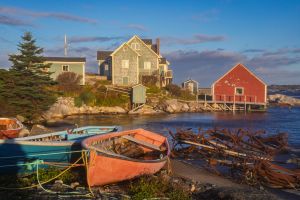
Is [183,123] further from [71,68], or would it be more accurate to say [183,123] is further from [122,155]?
[122,155]

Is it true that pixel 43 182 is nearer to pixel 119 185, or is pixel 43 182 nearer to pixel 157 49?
pixel 119 185

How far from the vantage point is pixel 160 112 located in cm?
5047

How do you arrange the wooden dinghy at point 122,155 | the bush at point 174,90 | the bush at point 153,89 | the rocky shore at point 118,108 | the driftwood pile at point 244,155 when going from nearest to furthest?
the wooden dinghy at point 122,155, the driftwood pile at point 244,155, the rocky shore at point 118,108, the bush at point 153,89, the bush at point 174,90

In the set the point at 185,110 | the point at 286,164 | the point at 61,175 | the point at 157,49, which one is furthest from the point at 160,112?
the point at 61,175

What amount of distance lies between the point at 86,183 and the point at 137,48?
4696cm

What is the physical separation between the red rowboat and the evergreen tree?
37.8 feet

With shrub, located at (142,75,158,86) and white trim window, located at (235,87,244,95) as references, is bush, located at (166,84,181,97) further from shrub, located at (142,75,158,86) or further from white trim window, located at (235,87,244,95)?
white trim window, located at (235,87,244,95)

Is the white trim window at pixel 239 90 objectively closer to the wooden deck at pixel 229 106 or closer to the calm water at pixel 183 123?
the wooden deck at pixel 229 106

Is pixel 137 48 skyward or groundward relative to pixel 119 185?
skyward

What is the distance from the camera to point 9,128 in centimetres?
1853

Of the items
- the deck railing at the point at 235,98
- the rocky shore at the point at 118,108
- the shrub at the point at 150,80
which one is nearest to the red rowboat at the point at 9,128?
the rocky shore at the point at 118,108

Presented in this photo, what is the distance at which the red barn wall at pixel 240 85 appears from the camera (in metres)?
54.6

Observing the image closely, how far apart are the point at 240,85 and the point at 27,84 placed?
104 feet

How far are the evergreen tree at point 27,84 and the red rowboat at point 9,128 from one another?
1151 centimetres
